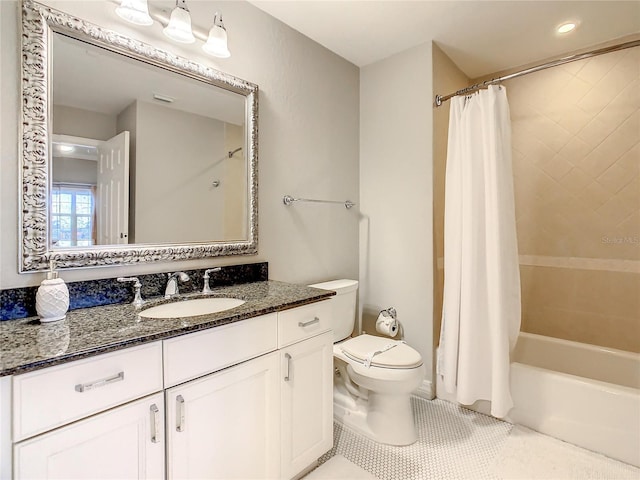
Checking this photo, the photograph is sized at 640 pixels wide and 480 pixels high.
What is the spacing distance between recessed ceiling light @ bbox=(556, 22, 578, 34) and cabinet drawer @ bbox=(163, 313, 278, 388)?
2.50 meters

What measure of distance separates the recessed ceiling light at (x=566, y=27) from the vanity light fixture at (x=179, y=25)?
2232 millimetres

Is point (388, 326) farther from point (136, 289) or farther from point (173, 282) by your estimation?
point (136, 289)

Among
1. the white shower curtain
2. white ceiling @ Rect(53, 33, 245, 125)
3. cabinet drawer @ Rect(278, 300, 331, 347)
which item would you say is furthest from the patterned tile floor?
white ceiling @ Rect(53, 33, 245, 125)

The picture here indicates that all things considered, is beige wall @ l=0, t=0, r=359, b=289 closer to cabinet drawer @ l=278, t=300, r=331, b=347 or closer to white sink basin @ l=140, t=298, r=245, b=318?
white sink basin @ l=140, t=298, r=245, b=318

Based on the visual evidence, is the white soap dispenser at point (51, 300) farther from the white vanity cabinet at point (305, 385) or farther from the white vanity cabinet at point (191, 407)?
the white vanity cabinet at point (305, 385)

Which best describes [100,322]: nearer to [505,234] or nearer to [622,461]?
[505,234]

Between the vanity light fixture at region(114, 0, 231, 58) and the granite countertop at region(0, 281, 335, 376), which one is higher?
the vanity light fixture at region(114, 0, 231, 58)

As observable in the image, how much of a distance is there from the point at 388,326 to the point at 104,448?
1.74 meters

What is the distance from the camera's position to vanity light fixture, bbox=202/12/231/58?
5.04 ft

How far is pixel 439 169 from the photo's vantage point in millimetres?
2295

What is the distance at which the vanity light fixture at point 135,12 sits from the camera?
128cm

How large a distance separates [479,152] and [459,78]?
3.45 ft

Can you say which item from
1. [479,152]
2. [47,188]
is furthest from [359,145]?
[47,188]

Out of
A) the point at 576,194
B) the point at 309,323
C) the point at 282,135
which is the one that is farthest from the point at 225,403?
the point at 576,194
